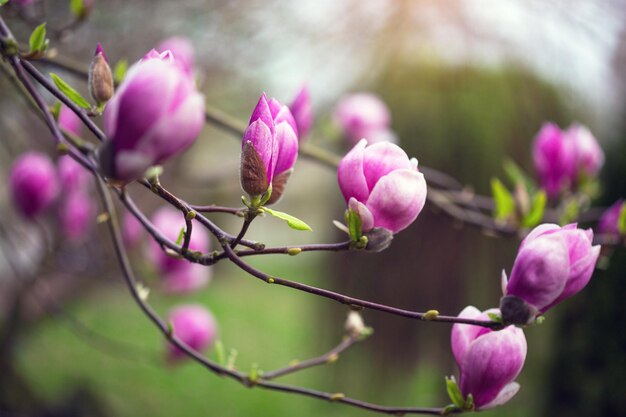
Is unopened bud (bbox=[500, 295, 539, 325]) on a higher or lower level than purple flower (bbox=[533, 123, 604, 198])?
higher

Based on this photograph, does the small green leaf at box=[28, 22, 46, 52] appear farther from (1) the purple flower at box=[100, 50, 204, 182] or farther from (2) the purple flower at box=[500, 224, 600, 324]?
(2) the purple flower at box=[500, 224, 600, 324]

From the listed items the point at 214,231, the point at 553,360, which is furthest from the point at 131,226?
the point at 553,360

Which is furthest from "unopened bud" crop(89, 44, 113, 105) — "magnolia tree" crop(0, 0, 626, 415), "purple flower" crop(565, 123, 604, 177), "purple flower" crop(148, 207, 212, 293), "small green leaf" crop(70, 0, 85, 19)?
"purple flower" crop(565, 123, 604, 177)

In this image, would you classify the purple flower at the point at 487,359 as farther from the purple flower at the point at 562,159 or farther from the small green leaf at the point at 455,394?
the purple flower at the point at 562,159

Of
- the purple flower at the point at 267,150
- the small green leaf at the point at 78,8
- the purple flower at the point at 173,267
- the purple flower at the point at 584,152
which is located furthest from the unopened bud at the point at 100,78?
the purple flower at the point at 584,152

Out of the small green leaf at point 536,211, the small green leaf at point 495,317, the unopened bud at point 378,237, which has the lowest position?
the small green leaf at point 536,211

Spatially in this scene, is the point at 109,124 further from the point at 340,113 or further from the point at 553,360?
the point at 553,360
